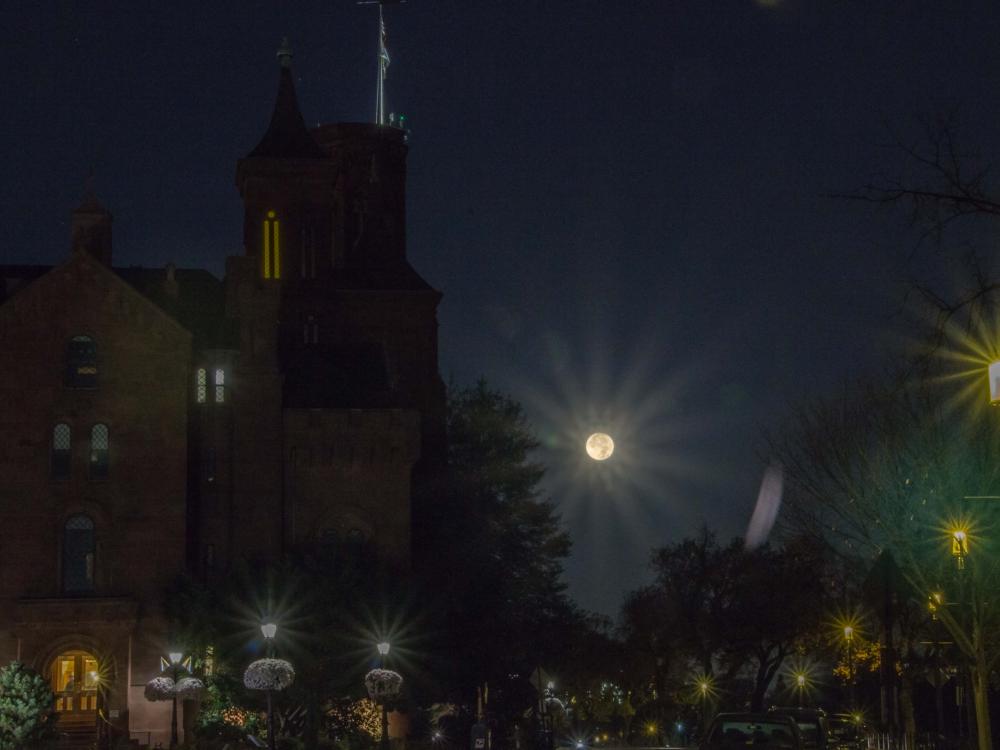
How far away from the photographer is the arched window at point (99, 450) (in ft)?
199

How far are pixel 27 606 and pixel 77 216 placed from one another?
1780 cm

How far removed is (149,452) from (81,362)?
4264 millimetres

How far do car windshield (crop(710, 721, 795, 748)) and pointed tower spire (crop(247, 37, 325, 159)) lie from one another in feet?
174

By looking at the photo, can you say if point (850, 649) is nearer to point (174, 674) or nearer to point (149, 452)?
point (149, 452)

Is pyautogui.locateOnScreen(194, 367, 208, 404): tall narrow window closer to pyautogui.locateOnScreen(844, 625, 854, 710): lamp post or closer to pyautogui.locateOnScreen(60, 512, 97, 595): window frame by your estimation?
pyautogui.locateOnScreen(60, 512, 97, 595): window frame

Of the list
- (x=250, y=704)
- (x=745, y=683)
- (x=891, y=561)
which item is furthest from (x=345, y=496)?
(x=745, y=683)

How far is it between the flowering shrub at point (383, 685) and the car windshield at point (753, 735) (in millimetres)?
20715

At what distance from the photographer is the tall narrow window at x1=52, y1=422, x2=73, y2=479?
2370 inches

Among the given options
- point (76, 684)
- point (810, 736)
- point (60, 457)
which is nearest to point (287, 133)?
point (60, 457)

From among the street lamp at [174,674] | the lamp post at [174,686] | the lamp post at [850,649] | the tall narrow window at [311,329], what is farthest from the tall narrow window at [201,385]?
the lamp post at [850,649]

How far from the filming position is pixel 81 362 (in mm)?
60812

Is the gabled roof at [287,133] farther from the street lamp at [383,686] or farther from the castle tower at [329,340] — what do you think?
the street lamp at [383,686]

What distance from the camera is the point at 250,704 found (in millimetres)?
55281

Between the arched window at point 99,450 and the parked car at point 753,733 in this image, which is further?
the arched window at point 99,450
